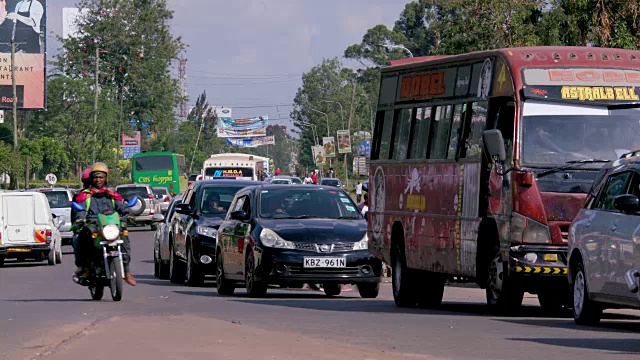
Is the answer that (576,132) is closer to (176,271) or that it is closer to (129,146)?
(176,271)

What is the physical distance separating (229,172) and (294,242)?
56.0 m

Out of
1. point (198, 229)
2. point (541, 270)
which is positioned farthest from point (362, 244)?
point (541, 270)

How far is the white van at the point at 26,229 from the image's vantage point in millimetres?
34719

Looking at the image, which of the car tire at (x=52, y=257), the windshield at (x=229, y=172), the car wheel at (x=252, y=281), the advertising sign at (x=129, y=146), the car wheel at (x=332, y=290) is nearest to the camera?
the car wheel at (x=252, y=281)

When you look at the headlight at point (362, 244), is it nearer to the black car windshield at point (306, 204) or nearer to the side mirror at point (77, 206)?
the black car windshield at point (306, 204)

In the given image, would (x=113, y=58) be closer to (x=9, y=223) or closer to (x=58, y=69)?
(x=58, y=69)

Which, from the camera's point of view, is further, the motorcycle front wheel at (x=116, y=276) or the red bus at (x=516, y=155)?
the motorcycle front wheel at (x=116, y=276)

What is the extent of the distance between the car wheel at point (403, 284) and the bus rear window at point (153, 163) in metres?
61.4

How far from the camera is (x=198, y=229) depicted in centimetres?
2369

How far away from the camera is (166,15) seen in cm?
12712

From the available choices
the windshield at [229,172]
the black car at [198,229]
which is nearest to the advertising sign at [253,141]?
the windshield at [229,172]

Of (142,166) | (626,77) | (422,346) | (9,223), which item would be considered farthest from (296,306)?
(142,166)

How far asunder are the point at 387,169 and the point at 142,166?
61.0m

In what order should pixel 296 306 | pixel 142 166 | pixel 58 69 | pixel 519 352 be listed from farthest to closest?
pixel 58 69 < pixel 142 166 < pixel 296 306 < pixel 519 352
